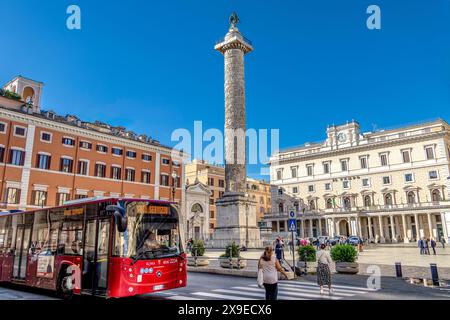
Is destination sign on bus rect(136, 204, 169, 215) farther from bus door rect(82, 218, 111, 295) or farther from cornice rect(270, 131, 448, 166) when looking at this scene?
cornice rect(270, 131, 448, 166)

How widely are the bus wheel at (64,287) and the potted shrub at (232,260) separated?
26.5 ft

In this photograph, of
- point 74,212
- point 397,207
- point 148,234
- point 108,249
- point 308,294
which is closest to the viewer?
point 108,249

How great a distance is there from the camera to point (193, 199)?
47.1 m

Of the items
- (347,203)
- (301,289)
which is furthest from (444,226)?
(301,289)

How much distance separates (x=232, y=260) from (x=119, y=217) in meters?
9.12

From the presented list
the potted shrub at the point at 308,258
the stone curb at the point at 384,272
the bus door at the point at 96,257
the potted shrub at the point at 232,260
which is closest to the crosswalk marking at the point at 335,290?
the stone curb at the point at 384,272

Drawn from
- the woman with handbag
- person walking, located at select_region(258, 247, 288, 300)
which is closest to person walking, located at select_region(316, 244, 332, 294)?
the woman with handbag

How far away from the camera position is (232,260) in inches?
633

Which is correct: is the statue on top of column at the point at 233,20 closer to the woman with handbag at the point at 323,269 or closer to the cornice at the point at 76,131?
the cornice at the point at 76,131

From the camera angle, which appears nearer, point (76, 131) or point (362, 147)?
point (76, 131)

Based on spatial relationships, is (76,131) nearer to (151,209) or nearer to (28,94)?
(28,94)

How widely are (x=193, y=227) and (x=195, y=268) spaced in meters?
29.6
